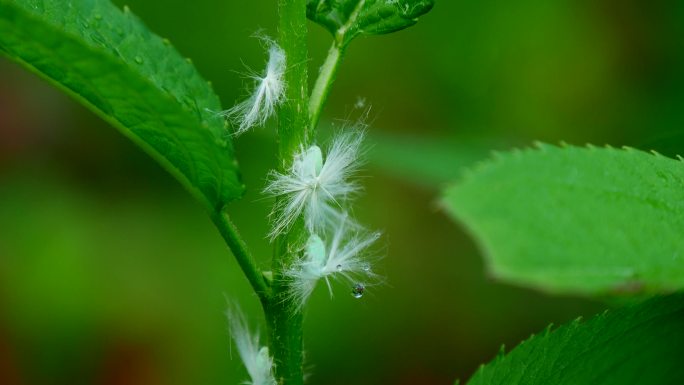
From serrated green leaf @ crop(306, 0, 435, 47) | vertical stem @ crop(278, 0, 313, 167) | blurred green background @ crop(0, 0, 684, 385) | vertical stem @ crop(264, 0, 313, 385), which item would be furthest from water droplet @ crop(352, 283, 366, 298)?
blurred green background @ crop(0, 0, 684, 385)

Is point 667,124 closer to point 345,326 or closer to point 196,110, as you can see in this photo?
point 345,326

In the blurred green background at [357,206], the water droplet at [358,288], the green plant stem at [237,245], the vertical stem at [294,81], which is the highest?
the blurred green background at [357,206]

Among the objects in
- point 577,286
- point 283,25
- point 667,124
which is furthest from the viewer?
point 667,124

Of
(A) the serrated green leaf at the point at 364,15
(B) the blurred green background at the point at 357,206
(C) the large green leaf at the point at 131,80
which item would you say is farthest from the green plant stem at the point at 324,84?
(B) the blurred green background at the point at 357,206

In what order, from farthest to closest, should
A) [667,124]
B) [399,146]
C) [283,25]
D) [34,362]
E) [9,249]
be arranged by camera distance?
[9,249]
[34,362]
[667,124]
[399,146]
[283,25]

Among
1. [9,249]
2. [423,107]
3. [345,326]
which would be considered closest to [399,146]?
[345,326]

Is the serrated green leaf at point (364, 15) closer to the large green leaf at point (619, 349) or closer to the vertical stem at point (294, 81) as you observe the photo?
the vertical stem at point (294, 81)
